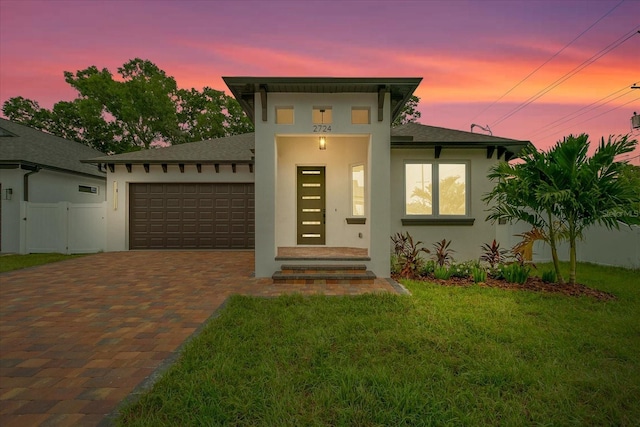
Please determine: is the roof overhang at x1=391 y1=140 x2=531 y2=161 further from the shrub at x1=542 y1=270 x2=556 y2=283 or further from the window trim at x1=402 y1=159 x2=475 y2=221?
the shrub at x1=542 y1=270 x2=556 y2=283

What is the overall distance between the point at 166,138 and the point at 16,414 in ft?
85.9

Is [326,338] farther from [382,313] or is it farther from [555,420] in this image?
[555,420]

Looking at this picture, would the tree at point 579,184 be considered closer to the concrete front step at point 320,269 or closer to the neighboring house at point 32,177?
the concrete front step at point 320,269

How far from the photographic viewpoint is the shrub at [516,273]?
6.00 metres

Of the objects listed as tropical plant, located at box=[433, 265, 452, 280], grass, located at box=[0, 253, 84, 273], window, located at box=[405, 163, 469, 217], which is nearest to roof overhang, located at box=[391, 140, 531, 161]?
window, located at box=[405, 163, 469, 217]

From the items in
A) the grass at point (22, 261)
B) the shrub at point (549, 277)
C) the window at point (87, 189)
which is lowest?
the grass at point (22, 261)

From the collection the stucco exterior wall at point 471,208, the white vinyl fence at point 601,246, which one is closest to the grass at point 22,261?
the stucco exterior wall at point 471,208

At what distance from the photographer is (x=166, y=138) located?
80.4 feet

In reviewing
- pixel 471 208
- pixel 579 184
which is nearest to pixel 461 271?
pixel 471 208

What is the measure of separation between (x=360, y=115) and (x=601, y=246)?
8.76 metres

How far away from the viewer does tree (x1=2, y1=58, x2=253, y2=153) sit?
22.1 metres

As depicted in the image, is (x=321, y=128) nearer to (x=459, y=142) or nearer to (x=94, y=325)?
(x=459, y=142)

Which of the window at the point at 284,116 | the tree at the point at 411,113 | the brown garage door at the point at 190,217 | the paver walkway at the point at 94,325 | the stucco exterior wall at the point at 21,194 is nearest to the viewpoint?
the paver walkway at the point at 94,325

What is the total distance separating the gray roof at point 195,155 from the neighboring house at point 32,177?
185 cm
